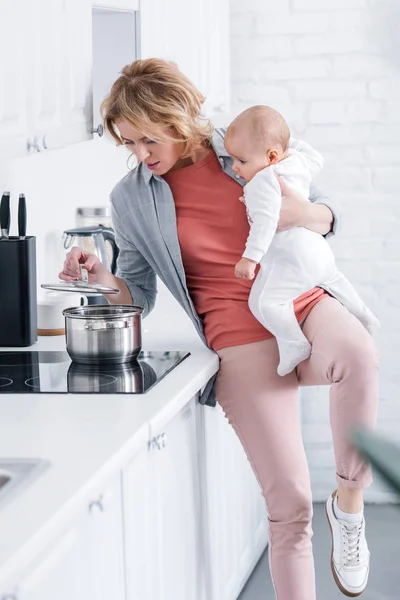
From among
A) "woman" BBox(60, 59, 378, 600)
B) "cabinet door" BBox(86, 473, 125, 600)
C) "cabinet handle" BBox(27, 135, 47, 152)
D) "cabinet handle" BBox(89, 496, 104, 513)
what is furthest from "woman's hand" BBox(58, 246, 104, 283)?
"cabinet handle" BBox(89, 496, 104, 513)

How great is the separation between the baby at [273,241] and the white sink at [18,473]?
84cm

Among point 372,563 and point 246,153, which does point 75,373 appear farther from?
point 372,563

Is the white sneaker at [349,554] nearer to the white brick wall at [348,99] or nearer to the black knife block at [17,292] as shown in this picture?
the black knife block at [17,292]

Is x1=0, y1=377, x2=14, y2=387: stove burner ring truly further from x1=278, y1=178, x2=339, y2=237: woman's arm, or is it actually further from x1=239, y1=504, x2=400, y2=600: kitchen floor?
x1=239, y1=504, x2=400, y2=600: kitchen floor

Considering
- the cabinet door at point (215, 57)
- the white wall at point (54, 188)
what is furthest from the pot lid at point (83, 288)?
the cabinet door at point (215, 57)

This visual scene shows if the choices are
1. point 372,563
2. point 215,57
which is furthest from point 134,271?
point 372,563

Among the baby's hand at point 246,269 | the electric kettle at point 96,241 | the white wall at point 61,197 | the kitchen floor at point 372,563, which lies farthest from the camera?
the kitchen floor at point 372,563

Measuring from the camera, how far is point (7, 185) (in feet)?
8.05

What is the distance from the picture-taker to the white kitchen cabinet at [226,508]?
2.18 m

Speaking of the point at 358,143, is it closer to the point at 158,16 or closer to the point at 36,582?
the point at 158,16

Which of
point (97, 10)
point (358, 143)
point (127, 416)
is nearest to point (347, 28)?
point (358, 143)

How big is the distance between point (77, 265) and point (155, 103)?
1.42 feet

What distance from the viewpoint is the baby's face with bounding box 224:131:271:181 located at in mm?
1943

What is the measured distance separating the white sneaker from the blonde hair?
94 centimetres
